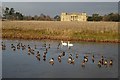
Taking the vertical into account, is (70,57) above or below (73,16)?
below

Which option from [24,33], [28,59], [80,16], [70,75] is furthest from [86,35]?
[80,16]

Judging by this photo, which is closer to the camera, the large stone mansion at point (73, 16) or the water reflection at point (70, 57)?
the water reflection at point (70, 57)

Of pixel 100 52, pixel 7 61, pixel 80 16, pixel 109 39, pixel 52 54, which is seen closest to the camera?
pixel 7 61

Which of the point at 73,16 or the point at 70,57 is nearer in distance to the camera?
the point at 70,57

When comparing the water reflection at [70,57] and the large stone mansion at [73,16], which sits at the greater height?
the large stone mansion at [73,16]

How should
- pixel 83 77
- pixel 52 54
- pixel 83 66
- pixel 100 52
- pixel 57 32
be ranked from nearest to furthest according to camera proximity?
1. pixel 83 77
2. pixel 83 66
3. pixel 52 54
4. pixel 100 52
5. pixel 57 32

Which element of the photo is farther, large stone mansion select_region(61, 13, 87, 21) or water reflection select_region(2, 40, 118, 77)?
large stone mansion select_region(61, 13, 87, 21)

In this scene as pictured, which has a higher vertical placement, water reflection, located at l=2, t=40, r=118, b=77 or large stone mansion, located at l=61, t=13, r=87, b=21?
large stone mansion, located at l=61, t=13, r=87, b=21

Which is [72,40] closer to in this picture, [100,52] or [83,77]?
[100,52]

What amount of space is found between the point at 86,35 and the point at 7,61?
15182mm

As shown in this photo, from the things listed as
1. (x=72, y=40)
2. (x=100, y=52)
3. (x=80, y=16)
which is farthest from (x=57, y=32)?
(x=80, y=16)

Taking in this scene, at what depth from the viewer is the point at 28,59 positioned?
24.4 m

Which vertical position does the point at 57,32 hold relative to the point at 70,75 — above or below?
above

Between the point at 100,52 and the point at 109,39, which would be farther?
the point at 109,39
